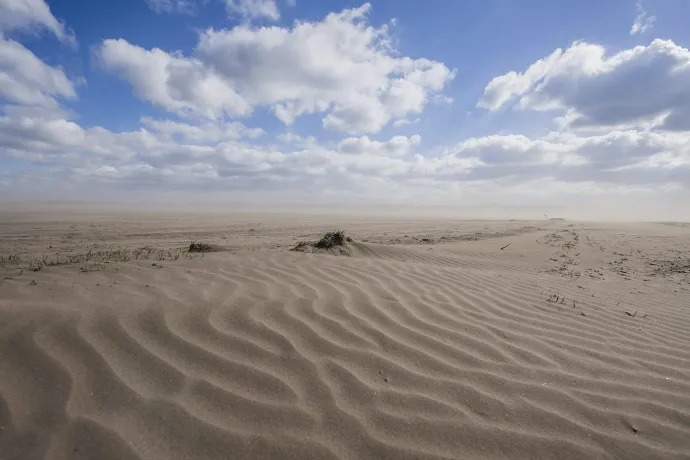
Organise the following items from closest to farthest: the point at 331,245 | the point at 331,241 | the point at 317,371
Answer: the point at 317,371 → the point at 331,245 → the point at 331,241

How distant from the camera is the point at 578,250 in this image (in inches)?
416

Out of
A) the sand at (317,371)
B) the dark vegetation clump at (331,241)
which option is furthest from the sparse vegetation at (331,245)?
the sand at (317,371)

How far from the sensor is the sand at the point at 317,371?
1.77 meters

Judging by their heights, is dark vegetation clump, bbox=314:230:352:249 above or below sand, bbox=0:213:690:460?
above

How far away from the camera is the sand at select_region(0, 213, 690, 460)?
5.82 ft

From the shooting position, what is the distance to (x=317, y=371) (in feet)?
7.64

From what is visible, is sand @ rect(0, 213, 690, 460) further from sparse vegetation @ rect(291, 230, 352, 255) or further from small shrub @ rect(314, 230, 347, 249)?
small shrub @ rect(314, 230, 347, 249)

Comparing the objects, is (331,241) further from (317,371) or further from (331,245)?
(317,371)

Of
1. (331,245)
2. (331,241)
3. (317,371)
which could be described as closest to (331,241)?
(331,241)

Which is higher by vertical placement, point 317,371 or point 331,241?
point 331,241

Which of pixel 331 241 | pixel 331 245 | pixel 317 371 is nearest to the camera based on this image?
pixel 317 371

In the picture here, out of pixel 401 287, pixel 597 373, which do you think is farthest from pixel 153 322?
pixel 597 373

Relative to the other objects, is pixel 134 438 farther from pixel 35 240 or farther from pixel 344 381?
pixel 35 240

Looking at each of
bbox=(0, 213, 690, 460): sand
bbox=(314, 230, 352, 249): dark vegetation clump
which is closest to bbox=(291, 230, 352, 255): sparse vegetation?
bbox=(314, 230, 352, 249): dark vegetation clump
